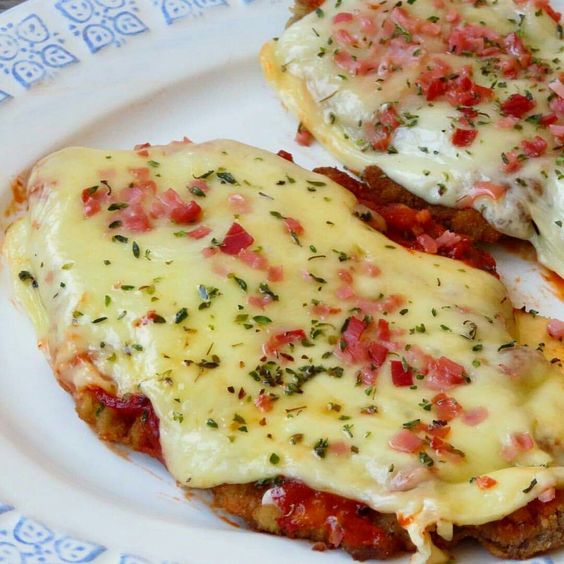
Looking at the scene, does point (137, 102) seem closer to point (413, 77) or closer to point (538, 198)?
point (413, 77)

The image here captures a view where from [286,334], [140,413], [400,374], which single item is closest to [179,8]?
[286,334]

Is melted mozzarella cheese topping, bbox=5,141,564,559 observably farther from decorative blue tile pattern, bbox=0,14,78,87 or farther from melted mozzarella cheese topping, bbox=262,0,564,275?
decorative blue tile pattern, bbox=0,14,78,87

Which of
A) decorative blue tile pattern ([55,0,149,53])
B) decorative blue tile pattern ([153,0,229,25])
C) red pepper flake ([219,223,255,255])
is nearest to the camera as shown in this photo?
red pepper flake ([219,223,255,255])

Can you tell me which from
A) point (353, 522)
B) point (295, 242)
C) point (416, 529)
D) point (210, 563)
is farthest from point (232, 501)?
point (295, 242)

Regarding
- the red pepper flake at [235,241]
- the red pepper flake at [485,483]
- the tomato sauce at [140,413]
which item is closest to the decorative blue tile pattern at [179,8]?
the red pepper flake at [235,241]

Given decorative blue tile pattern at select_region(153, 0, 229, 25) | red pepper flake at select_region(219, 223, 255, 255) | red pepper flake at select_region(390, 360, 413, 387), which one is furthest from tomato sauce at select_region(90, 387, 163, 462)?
decorative blue tile pattern at select_region(153, 0, 229, 25)

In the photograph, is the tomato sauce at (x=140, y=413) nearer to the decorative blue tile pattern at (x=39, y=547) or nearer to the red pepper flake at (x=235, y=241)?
the decorative blue tile pattern at (x=39, y=547)
